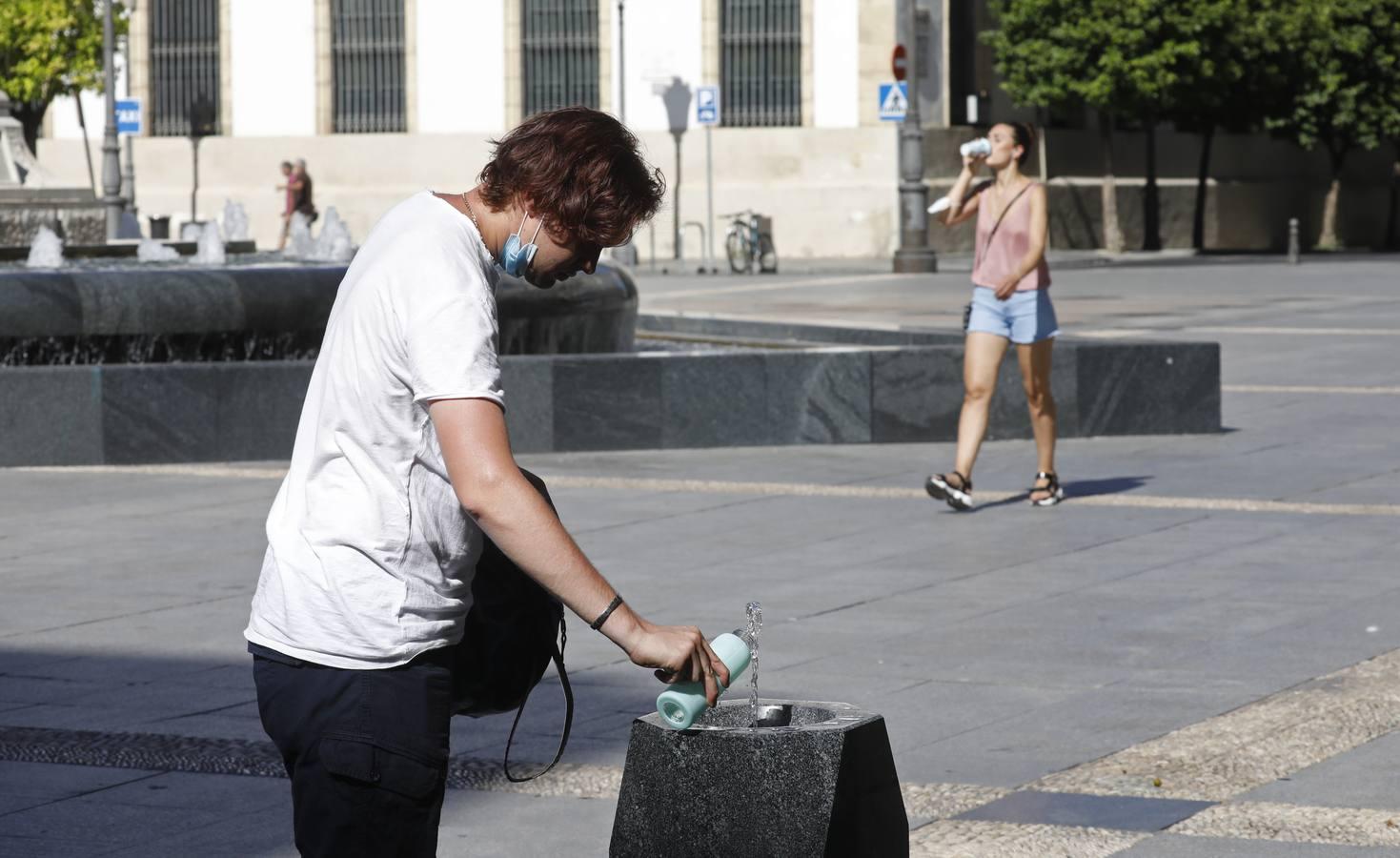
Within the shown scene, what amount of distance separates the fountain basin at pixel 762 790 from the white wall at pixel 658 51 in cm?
3980

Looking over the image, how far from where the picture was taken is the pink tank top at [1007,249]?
1002 cm

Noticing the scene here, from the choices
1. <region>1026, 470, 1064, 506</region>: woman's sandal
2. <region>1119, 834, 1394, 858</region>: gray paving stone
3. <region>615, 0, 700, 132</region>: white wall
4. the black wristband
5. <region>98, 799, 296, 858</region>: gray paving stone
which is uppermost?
<region>615, 0, 700, 132</region>: white wall

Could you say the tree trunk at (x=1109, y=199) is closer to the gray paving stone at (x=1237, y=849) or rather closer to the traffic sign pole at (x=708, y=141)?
the traffic sign pole at (x=708, y=141)

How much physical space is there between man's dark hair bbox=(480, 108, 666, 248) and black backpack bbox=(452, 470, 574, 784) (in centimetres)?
48

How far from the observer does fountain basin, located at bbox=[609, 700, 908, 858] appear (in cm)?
323

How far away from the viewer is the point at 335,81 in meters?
45.3

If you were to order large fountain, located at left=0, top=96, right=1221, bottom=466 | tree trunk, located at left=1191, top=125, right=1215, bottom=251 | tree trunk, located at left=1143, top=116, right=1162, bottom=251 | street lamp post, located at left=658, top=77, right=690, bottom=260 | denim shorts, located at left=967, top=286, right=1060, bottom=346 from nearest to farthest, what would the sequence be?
denim shorts, located at left=967, top=286, right=1060, bottom=346 → large fountain, located at left=0, top=96, right=1221, bottom=466 → street lamp post, located at left=658, top=77, right=690, bottom=260 → tree trunk, located at left=1143, top=116, right=1162, bottom=251 → tree trunk, located at left=1191, top=125, right=1215, bottom=251

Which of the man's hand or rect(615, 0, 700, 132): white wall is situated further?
rect(615, 0, 700, 132): white wall

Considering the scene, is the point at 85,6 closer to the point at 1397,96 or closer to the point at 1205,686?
the point at 1397,96

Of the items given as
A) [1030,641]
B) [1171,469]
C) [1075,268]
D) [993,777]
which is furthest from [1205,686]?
[1075,268]

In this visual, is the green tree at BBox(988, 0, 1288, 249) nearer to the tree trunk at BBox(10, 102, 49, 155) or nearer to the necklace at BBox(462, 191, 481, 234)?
the tree trunk at BBox(10, 102, 49, 155)

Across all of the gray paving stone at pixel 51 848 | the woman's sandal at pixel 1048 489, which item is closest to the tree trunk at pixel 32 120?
the woman's sandal at pixel 1048 489

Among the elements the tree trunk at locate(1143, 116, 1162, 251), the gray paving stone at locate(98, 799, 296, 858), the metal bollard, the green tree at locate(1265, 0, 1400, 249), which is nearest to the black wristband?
the gray paving stone at locate(98, 799, 296, 858)

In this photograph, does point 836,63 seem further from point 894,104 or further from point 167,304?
point 167,304
